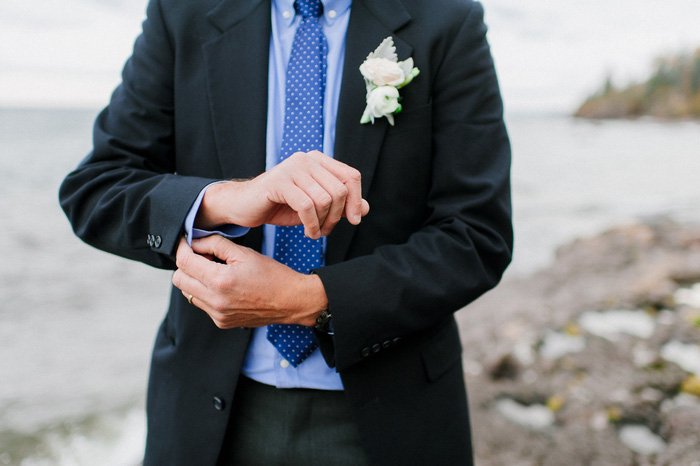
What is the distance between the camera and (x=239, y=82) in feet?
4.41

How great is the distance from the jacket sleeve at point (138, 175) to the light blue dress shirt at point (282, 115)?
27 centimetres

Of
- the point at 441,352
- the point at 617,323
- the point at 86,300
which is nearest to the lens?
the point at 441,352

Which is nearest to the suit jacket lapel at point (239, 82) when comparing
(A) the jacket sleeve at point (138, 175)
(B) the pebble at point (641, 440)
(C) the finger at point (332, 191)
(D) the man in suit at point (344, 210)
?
(D) the man in suit at point (344, 210)

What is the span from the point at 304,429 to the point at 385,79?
969mm

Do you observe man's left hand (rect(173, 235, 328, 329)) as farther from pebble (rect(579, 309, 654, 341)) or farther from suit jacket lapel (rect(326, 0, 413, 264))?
pebble (rect(579, 309, 654, 341))

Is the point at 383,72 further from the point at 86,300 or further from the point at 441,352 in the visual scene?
the point at 86,300

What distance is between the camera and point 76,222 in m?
1.30

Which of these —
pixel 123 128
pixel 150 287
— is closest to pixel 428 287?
pixel 123 128

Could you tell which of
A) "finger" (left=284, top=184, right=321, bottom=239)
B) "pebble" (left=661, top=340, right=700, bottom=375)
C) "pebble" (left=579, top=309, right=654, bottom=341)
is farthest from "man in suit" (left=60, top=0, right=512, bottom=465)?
"pebble" (left=579, top=309, right=654, bottom=341)

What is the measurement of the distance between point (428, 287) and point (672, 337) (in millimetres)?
3699

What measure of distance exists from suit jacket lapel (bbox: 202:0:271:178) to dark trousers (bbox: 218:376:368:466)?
63 cm

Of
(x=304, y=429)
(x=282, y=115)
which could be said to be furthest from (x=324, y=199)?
(x=304, y=429)

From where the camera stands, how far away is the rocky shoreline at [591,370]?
2.83 m

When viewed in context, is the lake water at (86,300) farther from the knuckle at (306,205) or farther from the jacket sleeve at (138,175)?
the knuckle at (306,205)
